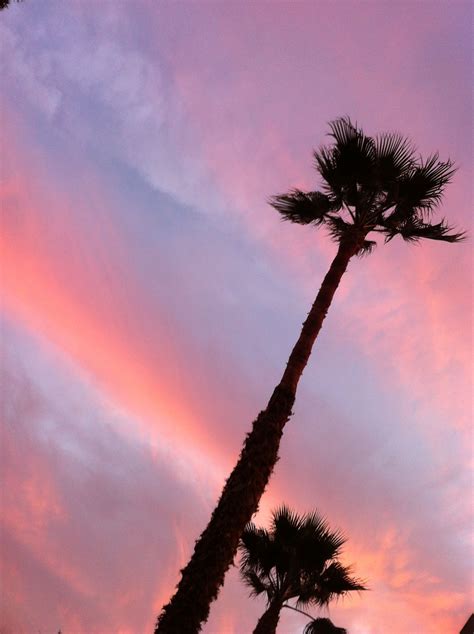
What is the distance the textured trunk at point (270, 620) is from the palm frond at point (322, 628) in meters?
1.46

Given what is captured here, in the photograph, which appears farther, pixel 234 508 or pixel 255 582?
pixel 255 582

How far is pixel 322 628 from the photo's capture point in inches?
620

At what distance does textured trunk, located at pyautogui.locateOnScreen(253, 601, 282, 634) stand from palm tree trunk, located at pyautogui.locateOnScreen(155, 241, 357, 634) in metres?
8.29

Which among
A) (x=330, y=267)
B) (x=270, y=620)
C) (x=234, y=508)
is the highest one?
(x=330, y=267)

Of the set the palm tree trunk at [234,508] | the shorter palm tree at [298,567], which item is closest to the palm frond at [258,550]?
the shorter palm tree at [298,567]

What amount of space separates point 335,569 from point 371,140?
1238 centimetres

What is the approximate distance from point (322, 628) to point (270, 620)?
6.82 feet

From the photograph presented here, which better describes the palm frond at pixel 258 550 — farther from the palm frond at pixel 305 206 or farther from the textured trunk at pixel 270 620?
the palm frond at pixel 305 206

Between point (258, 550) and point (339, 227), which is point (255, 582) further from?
point (339, 227)

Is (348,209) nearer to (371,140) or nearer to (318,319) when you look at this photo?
(371,140)

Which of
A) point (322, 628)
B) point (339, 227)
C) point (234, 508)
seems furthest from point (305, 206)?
point (322, 628)

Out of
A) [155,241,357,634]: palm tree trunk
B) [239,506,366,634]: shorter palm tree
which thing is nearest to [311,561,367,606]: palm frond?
[239,506,366,634]: shorter palm tree

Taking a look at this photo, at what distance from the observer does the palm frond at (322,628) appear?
1570 cm

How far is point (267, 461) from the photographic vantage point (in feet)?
29.2
